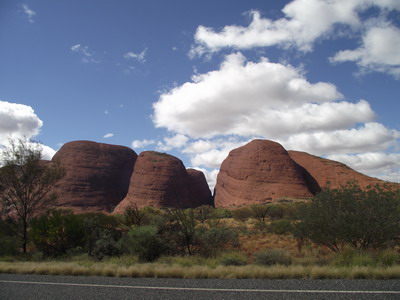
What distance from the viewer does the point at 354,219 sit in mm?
10000

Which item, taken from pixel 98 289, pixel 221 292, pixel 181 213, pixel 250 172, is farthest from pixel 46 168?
pixel 250 172

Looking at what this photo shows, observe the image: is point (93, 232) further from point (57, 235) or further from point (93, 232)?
point (57, 235)

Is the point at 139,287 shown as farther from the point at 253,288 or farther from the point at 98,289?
the point at 253,288

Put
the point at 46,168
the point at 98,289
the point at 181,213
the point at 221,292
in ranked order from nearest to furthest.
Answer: the point at 221,292 → the point at 98,289 → the point at 181,213 → the point at 46,168

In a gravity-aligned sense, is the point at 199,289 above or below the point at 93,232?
below

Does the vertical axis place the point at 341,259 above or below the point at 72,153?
below

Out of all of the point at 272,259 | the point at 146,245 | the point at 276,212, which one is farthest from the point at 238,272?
the point at 276,212

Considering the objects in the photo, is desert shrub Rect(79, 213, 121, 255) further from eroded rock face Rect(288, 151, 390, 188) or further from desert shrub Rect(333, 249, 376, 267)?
eroded rock face Rect(288, 151, 390, 188)

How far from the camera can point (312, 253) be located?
37.1 ft

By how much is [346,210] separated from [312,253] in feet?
6.89

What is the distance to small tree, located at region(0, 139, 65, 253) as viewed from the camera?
17.3 meters

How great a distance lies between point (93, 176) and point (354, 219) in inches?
2587

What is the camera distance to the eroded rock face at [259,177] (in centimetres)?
6294

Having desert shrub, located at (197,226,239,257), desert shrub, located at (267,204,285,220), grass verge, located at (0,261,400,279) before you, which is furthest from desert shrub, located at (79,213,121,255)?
desert shrub, located at (267,204,285,220)
